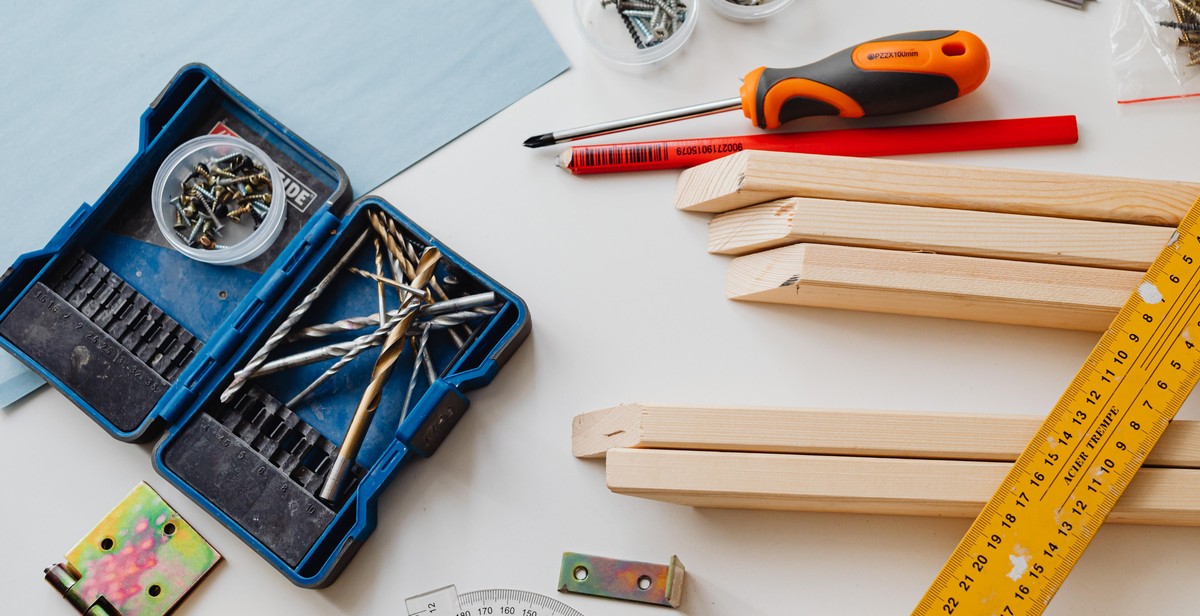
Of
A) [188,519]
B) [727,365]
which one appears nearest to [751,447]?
[727,365]

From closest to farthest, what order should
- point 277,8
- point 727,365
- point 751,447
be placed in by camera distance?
point 751,447
point 727,365
point 277,8

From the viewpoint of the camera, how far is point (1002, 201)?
3.15ft

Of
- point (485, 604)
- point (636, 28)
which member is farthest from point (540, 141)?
point (485, 604)

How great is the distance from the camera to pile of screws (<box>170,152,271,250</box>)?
1.06 meters

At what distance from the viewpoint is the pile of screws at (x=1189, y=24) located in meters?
1.04

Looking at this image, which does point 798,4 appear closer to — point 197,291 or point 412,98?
point 412,98

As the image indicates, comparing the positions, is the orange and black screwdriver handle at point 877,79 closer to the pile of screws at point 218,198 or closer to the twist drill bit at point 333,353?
the twist drill bit at point 333,353

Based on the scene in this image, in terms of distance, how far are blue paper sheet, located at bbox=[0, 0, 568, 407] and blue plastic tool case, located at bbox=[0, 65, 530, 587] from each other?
72mm

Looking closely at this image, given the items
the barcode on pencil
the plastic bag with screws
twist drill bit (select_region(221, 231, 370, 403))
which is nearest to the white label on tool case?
twist drill bit (select_region(221, 231, 370, 403))

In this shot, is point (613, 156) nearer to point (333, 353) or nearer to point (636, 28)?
point (636, 28)

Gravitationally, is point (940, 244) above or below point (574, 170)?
below

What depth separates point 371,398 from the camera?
981 mm

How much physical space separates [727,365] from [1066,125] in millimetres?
496

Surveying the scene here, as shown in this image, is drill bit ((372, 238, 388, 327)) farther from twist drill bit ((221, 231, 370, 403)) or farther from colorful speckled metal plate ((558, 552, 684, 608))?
colorful speckled metal plate ((558, 552, 684, 608))
